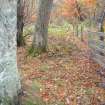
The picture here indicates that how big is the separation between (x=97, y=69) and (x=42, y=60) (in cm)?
240

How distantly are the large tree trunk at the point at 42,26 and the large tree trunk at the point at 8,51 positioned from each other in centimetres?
668

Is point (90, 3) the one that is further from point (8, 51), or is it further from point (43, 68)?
point (8, 51)

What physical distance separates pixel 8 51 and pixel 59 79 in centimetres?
370

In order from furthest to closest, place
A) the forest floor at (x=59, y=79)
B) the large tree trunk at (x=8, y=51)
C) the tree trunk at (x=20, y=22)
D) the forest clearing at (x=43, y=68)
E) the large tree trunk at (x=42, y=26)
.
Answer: the tree trunk at (x=20, y=22) < the large tree trunk at (x=42, y=26) < the forest floor at (x=59, y=79) < the forest clearing at (x=43, y=68) < the large tree trunk at (x=8, y=51)

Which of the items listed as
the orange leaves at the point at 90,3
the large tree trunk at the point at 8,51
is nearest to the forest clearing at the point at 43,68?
the large tree trunk at the point at 8,51

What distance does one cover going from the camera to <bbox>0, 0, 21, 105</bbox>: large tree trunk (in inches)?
218

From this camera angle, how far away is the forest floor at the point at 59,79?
7293 mm

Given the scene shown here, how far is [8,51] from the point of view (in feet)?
18.6

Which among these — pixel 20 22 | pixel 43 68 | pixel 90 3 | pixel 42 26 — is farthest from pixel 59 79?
pixel 90 3

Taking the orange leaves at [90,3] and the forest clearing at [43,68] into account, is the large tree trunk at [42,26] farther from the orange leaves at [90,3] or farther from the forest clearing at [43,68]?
the orange leaves at [90,3]

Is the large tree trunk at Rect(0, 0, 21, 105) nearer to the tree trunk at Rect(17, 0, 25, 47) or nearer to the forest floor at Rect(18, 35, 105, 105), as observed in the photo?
the forest floor at Rect(18, 35, 105, 105)

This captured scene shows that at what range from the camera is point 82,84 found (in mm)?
8641

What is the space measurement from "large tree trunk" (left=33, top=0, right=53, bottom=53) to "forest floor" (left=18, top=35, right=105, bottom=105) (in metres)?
0.45

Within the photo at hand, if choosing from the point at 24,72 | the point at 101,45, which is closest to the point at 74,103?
the point at 24,72
